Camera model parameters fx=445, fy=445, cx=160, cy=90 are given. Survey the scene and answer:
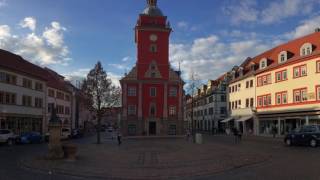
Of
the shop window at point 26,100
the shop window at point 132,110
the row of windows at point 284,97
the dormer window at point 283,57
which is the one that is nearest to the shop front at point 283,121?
the row of windows at point 284,97

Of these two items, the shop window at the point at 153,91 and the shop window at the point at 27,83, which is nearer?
the shop window at the point at 27,83

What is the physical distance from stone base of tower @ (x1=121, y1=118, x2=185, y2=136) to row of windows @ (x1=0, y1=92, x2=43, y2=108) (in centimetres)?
1511

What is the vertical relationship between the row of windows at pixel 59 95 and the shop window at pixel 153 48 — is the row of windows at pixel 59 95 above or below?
below

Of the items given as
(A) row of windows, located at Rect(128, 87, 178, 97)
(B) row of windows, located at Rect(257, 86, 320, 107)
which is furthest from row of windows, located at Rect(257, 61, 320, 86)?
(A) row of windows, located at Rect(128, 87, 178, 97)

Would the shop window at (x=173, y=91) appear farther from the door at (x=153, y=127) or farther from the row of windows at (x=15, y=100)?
the row of windows at (x=15, y=100)

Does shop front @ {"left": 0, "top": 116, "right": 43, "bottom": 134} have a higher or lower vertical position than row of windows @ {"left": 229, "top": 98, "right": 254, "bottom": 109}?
lower

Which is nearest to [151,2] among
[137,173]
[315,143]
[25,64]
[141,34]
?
→ [141,34]

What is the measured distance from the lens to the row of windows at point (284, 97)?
56.3 m

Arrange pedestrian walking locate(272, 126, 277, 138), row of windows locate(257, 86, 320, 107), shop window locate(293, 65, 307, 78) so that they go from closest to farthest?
row of windows locate(257, 86, 320, 107), shop window locate(293, 65, 307, 78), pedestrian walking locate(272, 126, 277, 138)

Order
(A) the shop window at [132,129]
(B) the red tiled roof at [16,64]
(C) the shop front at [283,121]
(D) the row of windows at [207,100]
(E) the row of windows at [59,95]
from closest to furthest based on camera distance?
(C) the shop front at [283,121]
(B) the red tiled roof at [16,64]
(A) the shop window at [132,129]
(E) the row of windows at [59,95]
(D) the row of windows at [207,100]

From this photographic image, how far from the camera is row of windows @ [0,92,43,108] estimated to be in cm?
5719

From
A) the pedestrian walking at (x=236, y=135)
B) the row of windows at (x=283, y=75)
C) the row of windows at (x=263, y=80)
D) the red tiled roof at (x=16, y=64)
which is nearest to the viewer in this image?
the pedestrian walking at (x=236, y=135)

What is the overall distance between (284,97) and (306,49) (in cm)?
770

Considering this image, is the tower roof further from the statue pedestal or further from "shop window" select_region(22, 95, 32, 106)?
the statue pedestal
